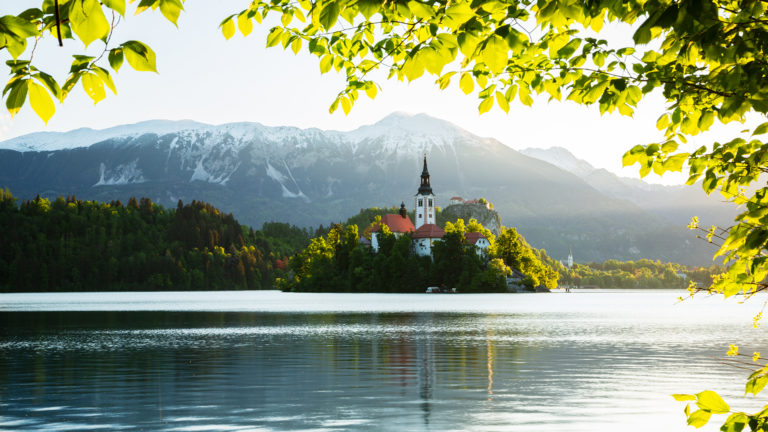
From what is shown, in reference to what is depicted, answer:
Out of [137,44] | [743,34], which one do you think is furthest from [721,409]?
[137,44]

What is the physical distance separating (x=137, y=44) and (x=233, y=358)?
1142 inches

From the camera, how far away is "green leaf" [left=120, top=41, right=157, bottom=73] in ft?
13.2

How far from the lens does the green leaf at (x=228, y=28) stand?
690 cm

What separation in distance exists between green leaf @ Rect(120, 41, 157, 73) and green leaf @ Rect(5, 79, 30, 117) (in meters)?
0.53

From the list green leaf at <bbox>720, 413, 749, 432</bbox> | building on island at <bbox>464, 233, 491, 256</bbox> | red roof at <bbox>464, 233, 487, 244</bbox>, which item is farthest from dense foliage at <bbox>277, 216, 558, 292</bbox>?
green leaf at <bbox>720, 413, 749, 432</bbox>

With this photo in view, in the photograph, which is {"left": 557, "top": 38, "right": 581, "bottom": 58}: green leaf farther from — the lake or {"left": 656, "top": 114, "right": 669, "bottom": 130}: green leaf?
the lake

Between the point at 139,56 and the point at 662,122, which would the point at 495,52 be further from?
the point at 662,122

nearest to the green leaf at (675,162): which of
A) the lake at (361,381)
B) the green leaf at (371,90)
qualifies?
the green leaf at (371,90)

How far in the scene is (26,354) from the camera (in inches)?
1342

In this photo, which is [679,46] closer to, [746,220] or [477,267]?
[746,220]

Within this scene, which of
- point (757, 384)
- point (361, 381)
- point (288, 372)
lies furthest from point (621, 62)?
point (288, 372)

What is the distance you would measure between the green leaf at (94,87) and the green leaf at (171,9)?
54 cm

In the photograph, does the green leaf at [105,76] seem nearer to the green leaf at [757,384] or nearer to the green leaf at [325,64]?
the green leaf at [325,64]

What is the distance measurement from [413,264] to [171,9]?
538 ft
